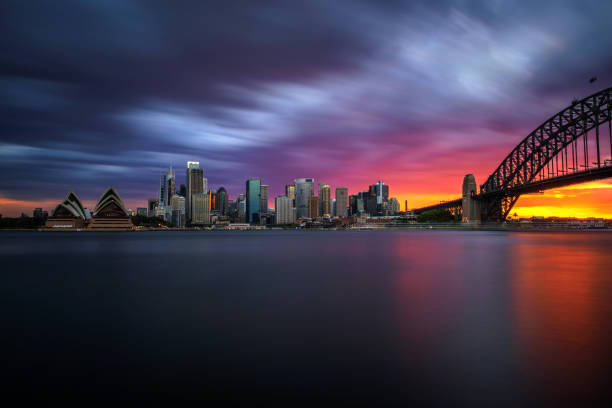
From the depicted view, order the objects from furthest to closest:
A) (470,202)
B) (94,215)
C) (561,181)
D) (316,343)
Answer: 1. (94,215)
2. (470,202)
3. (561,181)
4. (316,343)

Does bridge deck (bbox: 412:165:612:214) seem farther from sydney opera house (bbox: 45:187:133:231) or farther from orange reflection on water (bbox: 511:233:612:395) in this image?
sydney opera house (bbox: 45:187:133:231)

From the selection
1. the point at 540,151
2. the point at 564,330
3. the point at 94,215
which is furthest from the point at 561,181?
the point at 94,215

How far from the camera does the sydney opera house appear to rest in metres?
176

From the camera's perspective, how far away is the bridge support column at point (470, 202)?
10956cm

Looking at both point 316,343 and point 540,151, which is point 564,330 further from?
point 540,151

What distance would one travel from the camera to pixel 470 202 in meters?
111

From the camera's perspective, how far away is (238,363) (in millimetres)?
6816

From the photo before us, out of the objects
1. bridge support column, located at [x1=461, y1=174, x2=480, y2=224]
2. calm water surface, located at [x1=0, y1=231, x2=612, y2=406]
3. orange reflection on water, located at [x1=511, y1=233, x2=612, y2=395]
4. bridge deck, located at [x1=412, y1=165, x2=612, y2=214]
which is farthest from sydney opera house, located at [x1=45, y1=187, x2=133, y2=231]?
orange reflection on water, located at [x1=511, y1=233, x2=612, y2=395]

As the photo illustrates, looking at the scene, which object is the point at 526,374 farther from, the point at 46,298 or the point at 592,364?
the point at 46,298

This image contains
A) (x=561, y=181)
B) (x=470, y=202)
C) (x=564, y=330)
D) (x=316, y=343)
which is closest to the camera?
(x=316, y=343)

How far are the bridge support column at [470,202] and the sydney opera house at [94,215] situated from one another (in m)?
149

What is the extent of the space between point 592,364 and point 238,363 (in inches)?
249

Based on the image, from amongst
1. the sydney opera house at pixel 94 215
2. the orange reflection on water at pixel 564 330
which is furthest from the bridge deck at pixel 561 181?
the sydney opera house at pixel 94 215

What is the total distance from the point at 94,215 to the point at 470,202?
16335 cm
